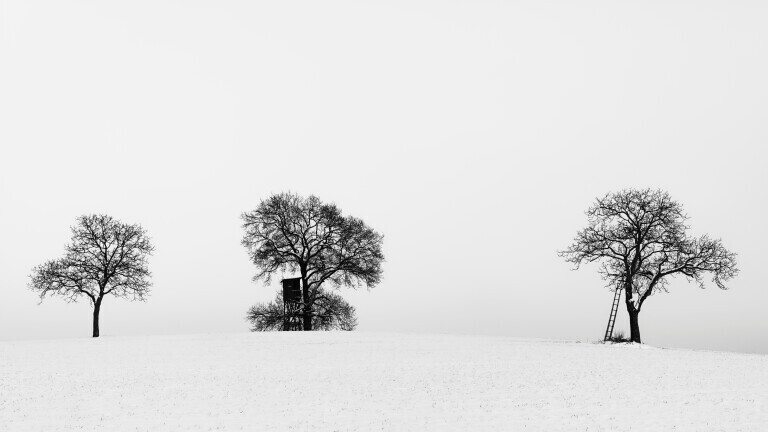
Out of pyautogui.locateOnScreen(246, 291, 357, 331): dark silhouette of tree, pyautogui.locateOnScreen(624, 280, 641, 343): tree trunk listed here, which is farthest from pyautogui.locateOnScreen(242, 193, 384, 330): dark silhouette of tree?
pyautogui.locateOnScreen(624, 280, 641, 343): tree trunk

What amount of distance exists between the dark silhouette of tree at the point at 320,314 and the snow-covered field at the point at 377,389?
16.8 metres

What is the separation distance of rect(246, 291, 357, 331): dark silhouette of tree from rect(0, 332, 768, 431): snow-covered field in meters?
16.8

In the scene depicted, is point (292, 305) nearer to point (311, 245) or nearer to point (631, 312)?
point (311, 245)

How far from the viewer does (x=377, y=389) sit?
23.2 m

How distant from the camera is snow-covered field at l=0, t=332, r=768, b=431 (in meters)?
18.3

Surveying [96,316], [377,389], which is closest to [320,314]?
[96,316]

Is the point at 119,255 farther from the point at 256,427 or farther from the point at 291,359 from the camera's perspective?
the point at 256,427

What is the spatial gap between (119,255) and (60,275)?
427cm

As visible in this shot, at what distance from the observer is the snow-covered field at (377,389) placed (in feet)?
60.1

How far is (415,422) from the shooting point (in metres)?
18.2

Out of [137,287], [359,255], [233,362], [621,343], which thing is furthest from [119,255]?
[621,343]

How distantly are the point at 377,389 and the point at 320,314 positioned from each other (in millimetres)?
31513

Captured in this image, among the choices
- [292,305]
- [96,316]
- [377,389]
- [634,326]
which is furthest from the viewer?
[292,305]

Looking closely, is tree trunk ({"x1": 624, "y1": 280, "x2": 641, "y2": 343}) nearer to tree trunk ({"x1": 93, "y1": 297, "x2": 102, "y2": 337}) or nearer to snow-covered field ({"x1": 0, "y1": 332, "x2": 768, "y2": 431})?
snow-covered field ({"x1": 0, "y1": 332, "x2": 768, "y2": 431})
